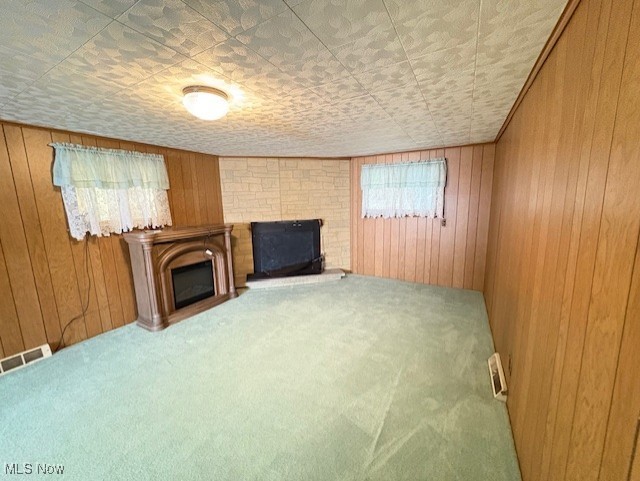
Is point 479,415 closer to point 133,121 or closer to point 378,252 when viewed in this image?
point 378,252

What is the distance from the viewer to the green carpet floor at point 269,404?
1.30m

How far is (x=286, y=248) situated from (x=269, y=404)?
2.68 meters

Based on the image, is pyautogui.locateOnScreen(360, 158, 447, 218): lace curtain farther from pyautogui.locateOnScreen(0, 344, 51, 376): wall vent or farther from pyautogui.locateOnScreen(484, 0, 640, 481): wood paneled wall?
pyautogui.locateOnScreen(0, 344, 51, 376): wall vent

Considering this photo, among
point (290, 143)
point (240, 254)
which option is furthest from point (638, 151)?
point (240, 254)

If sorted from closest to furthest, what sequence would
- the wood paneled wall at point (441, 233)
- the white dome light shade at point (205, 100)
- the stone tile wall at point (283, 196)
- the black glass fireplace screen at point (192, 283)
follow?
the white dome light shade at point (205, 100) < the black glass fireplace screen at point (192, 283) < the wood paneled wall at point (441, 233) < the stone tile wall at point (283, 196)

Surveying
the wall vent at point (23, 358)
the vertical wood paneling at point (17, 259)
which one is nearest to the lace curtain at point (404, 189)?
the vertical wood paneling at point (17, 259)

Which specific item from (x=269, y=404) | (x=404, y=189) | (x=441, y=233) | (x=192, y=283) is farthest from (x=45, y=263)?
(x=441, y=233)

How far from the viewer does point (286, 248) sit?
4.17 m

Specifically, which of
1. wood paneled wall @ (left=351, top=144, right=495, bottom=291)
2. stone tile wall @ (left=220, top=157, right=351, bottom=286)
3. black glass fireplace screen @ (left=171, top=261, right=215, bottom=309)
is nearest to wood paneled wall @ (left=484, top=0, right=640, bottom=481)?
wood paneled wall @ (left=351, top=144, right=495, bottom=291)

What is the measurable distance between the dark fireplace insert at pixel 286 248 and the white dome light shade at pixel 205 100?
243 centimetres

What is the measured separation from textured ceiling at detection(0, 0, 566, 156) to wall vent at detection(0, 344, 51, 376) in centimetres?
199

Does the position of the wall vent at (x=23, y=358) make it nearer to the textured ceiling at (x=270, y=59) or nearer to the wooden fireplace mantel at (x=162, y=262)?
the wooden fireplace mantel at (x=162, y=262)

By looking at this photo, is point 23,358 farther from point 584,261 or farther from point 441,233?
point 441,233

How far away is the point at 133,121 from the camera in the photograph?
7.18 ft
